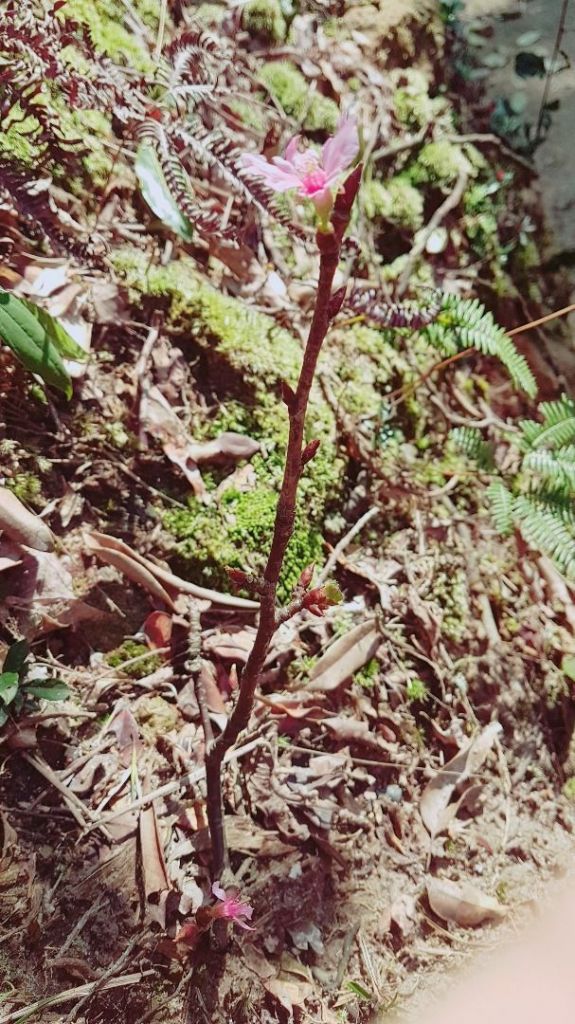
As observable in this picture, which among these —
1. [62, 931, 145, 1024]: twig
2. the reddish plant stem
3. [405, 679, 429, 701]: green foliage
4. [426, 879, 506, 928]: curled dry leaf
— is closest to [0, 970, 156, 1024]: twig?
[62, 931, 145, 1024]: twig

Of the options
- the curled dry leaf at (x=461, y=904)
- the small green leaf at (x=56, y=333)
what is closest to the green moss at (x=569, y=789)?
the curled dry leaf at (x=461, y=904)

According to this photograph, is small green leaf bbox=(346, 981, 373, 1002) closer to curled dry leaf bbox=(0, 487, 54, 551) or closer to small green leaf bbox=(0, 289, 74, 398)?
curled dry leaf bbox=(0, 487, 54, 551)

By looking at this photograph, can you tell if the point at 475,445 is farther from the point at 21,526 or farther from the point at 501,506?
the point at 21,526

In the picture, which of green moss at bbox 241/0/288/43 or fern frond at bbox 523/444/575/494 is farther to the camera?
green moss at bbox 241/0/288/43

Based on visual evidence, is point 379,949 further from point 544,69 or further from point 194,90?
point 544,69

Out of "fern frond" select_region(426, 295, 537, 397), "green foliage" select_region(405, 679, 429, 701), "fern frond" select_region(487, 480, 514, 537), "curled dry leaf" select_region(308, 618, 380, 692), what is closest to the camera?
"curled dry leaf" select_region(308, 618, 380, 692)

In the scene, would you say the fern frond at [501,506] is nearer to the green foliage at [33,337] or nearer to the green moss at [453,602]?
the green moss at [453,602]

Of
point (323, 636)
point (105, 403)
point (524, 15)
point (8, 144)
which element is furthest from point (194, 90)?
point (524, 15)
